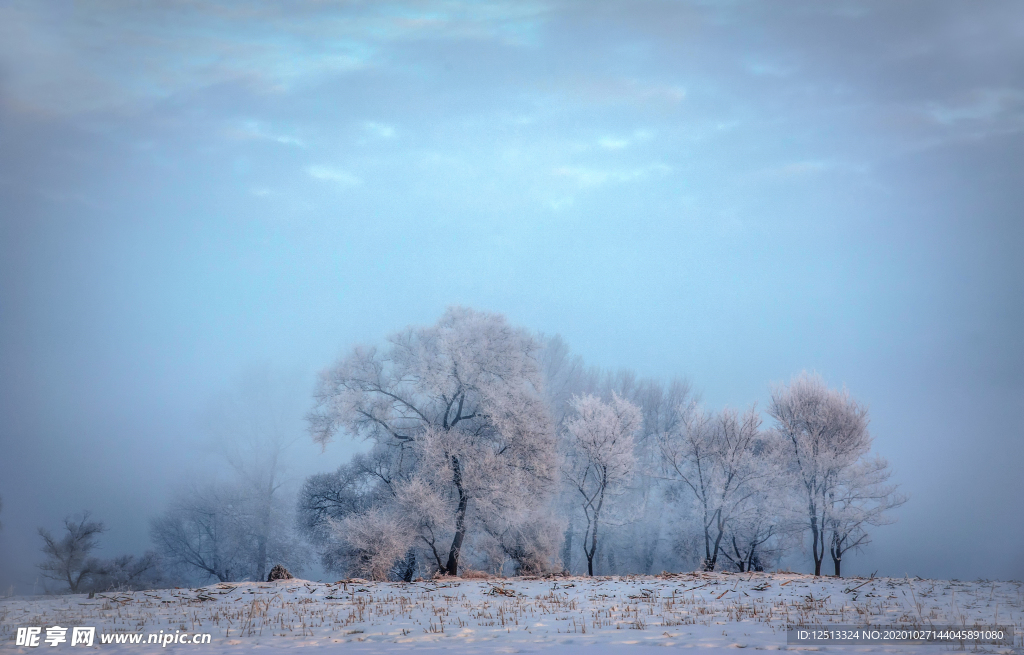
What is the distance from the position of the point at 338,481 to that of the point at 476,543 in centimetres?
768

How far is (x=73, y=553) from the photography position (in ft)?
91.5

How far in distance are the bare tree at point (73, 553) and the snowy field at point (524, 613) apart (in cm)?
1628

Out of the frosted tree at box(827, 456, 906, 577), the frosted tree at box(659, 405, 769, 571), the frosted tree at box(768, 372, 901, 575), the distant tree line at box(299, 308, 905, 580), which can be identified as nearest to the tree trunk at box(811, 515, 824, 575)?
the frosted tree at box(768, 372, 901, 575)

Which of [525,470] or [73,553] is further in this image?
[73,553]

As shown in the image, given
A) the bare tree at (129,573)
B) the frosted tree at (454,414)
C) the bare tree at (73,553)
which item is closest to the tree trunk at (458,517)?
the frosted tree at (454,414)

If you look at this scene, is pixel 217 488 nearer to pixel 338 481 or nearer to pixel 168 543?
pixel 168 543

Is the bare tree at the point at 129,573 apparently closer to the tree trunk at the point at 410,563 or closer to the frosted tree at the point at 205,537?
the frosted tree at the point at 205,537

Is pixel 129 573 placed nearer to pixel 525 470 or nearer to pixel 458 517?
pixel 458 517

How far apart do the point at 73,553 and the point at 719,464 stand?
33155 millimetres

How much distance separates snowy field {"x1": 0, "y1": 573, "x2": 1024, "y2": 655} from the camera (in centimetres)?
917

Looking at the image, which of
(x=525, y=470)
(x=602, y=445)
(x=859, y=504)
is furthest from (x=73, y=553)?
(x=859, y=504)

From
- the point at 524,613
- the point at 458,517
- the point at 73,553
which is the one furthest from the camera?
the point at 73,553

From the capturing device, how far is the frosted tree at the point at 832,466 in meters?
32.3

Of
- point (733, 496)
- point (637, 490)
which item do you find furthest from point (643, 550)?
point (733, 496)
